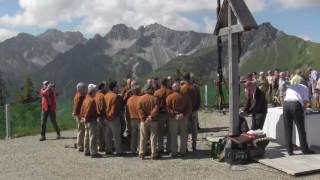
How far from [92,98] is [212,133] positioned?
4.77 metres

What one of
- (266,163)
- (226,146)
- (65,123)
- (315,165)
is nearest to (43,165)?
(226,146)

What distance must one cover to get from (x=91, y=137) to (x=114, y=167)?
1800 mm

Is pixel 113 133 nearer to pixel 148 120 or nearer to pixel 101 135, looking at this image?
pixel 101 135

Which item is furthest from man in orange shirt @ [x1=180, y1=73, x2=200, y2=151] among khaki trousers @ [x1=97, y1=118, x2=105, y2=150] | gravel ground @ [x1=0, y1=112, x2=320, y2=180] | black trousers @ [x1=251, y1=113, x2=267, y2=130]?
khaki trousers @ [x1=97, y1=118, x2=105, y2=150]

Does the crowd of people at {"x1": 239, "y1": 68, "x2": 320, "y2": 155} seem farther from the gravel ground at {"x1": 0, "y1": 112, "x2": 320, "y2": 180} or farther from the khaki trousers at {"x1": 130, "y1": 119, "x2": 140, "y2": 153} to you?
the khaki trousers at {"x1": 130, "y1": 119, "x2": 140, "y2": 153}

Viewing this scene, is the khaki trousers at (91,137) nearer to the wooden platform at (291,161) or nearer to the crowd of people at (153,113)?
the crowd of people at (153,113)

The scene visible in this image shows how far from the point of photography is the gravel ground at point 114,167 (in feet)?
36.7

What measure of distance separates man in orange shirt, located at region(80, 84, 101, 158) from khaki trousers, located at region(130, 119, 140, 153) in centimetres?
83

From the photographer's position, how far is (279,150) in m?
13.1

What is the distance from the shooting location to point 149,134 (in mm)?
13391

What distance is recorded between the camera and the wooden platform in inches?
427

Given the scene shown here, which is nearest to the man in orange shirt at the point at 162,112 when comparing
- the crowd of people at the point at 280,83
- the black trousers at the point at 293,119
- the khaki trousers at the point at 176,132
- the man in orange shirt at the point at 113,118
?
A: the khaki trousers at the point at 176,132

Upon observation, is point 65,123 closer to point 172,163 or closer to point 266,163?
point 172,163

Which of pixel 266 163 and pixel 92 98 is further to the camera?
pixel 92 98
